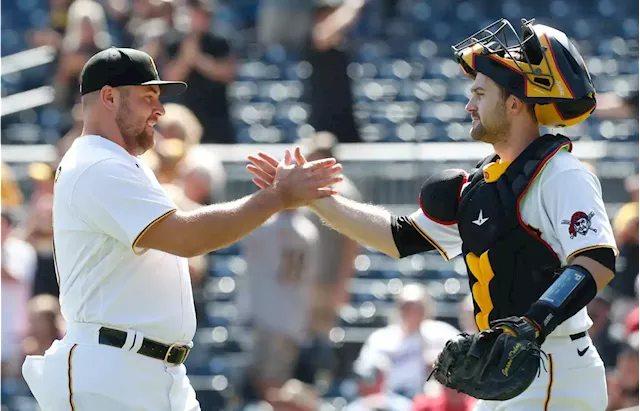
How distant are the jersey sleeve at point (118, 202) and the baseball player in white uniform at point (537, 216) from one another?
1142 millimetres

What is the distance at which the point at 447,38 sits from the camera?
1152 centimetres

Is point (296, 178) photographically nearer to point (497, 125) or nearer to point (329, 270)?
point (497, 125)

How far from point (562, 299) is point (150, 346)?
5.12ft

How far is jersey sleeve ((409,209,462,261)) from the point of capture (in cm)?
477

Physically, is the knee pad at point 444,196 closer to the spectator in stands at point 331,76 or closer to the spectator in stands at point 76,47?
the spectator in stands at point 331,76

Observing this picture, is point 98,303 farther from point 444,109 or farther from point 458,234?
point 444,109

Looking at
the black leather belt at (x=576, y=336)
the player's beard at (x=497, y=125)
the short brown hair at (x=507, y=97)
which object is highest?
the short brown hair at (x=507, y=97)

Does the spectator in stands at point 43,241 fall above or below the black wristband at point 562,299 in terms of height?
below

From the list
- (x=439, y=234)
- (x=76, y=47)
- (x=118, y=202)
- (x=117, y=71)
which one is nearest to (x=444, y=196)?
(x=439, y=234)

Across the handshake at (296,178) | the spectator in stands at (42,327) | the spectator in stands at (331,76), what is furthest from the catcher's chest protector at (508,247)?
the spectator in stands at (331,76)

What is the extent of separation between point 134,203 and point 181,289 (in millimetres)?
422

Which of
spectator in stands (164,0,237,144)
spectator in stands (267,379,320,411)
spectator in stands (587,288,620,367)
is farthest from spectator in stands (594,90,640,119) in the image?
spectator in stands (267,379,320,411)

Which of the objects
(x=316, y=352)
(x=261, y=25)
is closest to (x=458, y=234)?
(x=316, y=352)

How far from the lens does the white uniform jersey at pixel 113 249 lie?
444 cm
